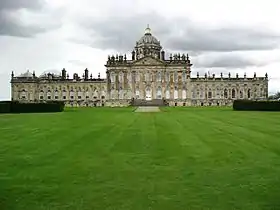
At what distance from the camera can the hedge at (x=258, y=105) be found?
186 ft

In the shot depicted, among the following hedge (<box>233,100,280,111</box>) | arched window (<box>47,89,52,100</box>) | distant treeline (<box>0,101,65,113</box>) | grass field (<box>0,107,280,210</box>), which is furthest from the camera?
arched window (<box>47,89,52,100</box>)

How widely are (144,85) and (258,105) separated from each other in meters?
57.1

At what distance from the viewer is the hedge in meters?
56.5

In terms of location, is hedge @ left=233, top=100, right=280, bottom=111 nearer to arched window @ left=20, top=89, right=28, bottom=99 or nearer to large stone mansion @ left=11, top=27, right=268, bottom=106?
large stone mansion @ left=11, top=27, right=268, bottom=106

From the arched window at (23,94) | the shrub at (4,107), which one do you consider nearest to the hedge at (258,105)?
the shrub at (4,107)

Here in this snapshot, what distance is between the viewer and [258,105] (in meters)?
59.0

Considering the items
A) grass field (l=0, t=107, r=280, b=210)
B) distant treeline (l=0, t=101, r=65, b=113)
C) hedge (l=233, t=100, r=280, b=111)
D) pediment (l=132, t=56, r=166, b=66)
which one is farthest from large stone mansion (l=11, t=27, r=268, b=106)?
grass field (l=0, t=107, r=280, b=210)

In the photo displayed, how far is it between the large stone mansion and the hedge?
48.7m

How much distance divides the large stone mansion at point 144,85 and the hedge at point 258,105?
4866cm

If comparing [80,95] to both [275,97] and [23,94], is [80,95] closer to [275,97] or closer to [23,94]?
[23,94]

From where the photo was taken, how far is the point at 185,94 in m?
114

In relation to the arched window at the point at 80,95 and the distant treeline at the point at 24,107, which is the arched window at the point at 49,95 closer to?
the arched window at the point at 80,95

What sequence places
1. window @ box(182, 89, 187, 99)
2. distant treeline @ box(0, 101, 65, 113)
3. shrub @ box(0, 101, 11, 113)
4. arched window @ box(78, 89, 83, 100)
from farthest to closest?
arched window @ box(78, 89, 83, 100) → window @ box(182, 89, 187, 99) → distant treeline @ box(0, 101, 65, 113) → shrub @ box(0, 101, 11, 113)

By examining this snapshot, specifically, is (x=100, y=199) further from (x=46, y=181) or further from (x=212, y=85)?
(x=212, y=85)
